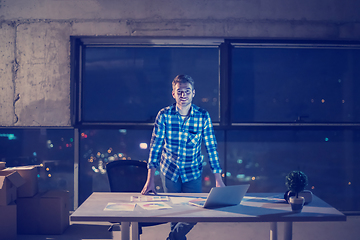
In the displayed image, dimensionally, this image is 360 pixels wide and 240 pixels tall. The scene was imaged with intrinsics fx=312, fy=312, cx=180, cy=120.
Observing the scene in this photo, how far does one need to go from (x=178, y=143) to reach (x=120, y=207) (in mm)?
690

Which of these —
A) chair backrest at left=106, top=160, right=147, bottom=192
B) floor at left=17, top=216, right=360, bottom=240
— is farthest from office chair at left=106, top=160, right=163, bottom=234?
floor at left=17, top=216, right=360, bottom=240

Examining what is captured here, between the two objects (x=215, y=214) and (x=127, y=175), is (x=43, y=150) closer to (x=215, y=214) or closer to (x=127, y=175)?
(x=127, y=175)

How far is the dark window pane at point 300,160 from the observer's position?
155 inches

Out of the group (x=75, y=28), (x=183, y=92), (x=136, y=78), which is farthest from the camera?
(x=136, y=78)

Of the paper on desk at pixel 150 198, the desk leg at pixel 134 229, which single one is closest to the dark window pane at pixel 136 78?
the paper on desk at pixel 150 198

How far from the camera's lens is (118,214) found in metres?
1.66

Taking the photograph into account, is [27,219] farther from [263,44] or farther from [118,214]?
[263,44]

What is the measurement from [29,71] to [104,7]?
1.19m

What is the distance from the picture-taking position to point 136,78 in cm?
392

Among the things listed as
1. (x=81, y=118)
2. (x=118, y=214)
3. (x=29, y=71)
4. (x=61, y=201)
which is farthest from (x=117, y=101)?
(x=118, y=214)

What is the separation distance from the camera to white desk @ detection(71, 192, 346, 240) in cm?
162

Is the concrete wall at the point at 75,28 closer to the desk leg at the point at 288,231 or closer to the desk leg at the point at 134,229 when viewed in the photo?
the desk leg at the point at 134,229

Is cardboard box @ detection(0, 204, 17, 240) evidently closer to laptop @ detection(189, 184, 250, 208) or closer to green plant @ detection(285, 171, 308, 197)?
laptop @ detection(189, 184, 250, 208)

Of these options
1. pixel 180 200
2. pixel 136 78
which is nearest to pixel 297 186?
pixel 180 200
